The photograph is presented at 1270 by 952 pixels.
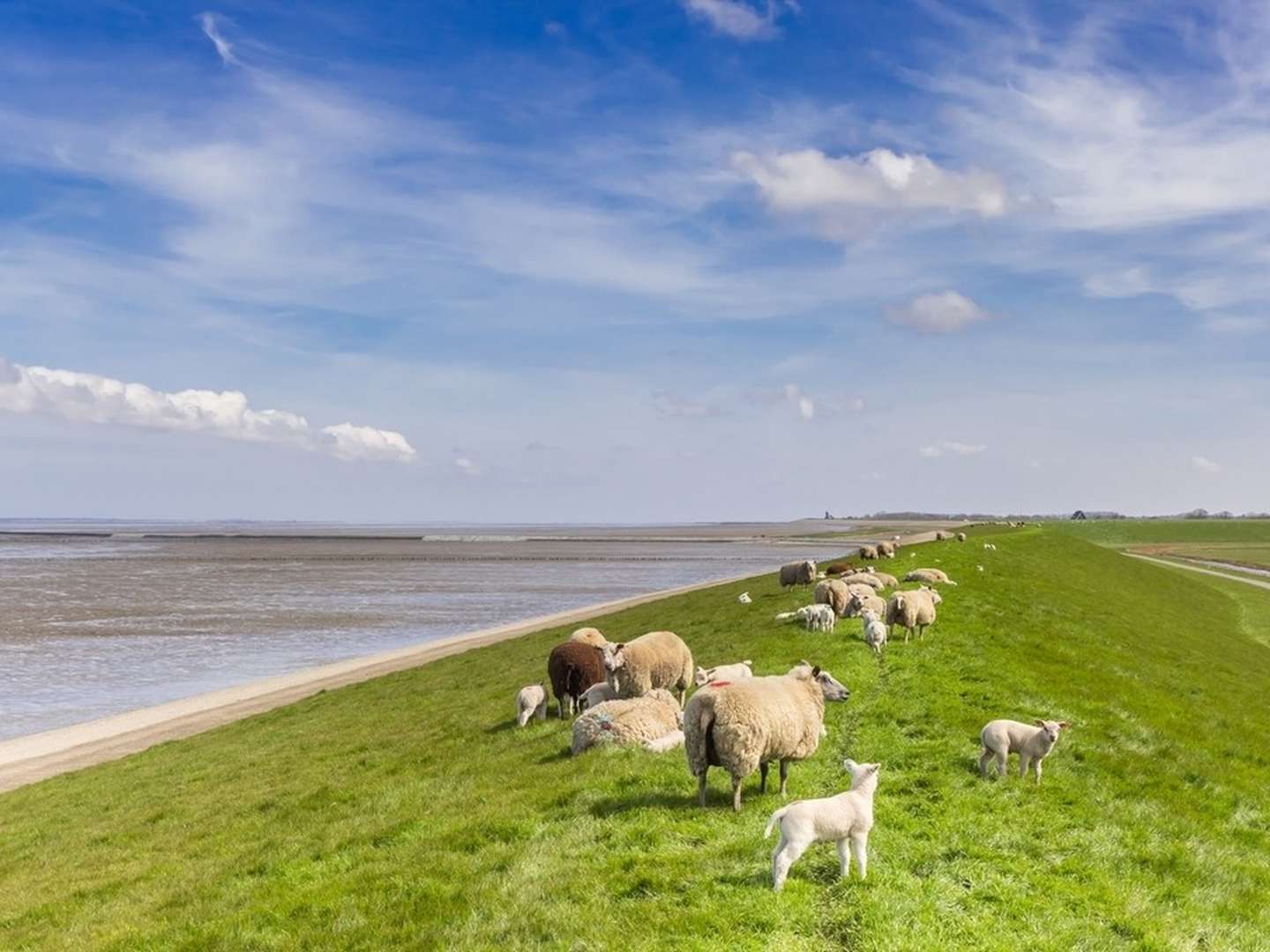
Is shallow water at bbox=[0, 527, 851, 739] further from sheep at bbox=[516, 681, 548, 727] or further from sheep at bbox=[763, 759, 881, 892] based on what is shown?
sheep at bbox=[763, 759, 881, 892]

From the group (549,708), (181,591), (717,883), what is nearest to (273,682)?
(549,708)

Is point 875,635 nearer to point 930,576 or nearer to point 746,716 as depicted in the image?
point 746,716

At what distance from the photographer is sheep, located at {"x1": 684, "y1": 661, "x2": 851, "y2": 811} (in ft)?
39.7

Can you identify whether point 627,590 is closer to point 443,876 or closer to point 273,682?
point 273,682

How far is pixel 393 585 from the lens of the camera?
95312 mm

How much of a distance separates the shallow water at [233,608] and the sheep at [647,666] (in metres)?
26.7

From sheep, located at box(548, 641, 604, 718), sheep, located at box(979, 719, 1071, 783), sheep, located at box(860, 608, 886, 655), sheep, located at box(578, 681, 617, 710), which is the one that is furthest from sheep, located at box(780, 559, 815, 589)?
sheep, located at box(979, 719, 1071, 783)

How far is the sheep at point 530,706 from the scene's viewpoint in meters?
21.9

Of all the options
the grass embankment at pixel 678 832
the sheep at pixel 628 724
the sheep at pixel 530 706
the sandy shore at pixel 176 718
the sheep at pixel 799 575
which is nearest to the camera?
the grass embankment at pixel 678 832

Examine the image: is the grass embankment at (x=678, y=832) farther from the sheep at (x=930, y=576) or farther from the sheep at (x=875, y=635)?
the sheep at (x=930, y=576)

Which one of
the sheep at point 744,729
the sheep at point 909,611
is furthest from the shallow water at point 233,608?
the sheep at point 744,729

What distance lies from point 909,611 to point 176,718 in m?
27.7

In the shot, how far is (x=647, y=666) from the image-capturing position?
793 inches

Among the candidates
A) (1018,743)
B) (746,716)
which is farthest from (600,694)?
(1018,743)
